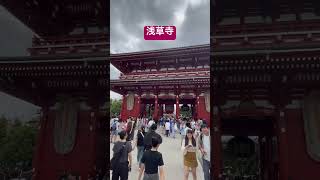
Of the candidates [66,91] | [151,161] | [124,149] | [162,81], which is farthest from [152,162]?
[162,81]

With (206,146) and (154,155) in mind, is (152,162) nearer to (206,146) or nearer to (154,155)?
(154,155)

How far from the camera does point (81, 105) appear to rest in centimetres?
566

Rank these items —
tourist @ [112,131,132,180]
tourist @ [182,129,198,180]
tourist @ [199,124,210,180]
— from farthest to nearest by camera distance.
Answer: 1. tourist @ [199,124,210,180]
2. tourist @ [182,129,198,180]
3. tourist @ [112,131,132,180]

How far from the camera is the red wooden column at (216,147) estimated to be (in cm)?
536

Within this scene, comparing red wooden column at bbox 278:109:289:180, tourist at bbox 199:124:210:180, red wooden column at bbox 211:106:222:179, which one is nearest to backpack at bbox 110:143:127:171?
tourist at bbox 199:124:210:180

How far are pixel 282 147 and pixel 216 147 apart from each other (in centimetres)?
106

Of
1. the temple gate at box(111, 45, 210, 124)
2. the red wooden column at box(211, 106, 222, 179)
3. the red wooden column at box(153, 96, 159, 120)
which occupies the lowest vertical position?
the red wooden column at box(211, 106, 222, 179)

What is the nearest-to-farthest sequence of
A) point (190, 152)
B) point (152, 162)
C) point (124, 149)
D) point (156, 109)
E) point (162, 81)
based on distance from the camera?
point (152, 162) < point (124, 149) < point (190, 152) < point (162, 81) < point (156, 109)

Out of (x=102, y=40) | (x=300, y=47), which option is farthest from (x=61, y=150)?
(x=300, y=47)

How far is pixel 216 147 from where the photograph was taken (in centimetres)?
550

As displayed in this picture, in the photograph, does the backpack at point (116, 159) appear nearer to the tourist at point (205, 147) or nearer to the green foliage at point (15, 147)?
the tourist at point (205, 147)

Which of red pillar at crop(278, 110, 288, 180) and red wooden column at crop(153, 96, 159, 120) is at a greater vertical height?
red wooden column at crop(153, 96, 159, 120)

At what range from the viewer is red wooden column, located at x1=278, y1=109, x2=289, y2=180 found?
532cm

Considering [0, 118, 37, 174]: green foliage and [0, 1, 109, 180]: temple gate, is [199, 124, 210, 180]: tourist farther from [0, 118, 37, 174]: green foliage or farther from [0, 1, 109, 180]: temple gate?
[0, 118, 37, 174]: green foliage
